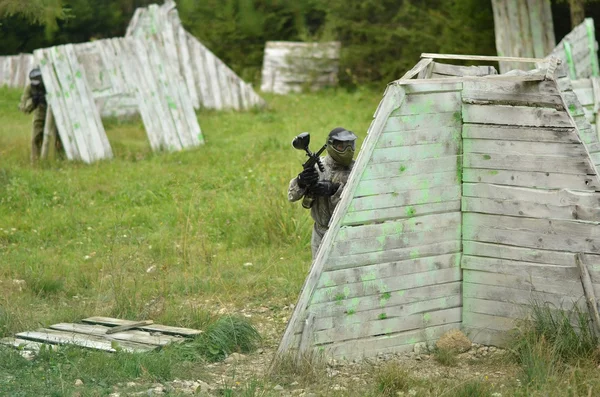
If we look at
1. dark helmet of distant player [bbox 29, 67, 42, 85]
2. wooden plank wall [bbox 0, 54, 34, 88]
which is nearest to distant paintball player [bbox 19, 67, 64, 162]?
dark helmet of distant player [bbox 29, 67, 42, 85]

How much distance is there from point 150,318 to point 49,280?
1.33 metres

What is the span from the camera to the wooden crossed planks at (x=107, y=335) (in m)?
5.84

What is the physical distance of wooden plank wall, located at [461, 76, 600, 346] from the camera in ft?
18.1

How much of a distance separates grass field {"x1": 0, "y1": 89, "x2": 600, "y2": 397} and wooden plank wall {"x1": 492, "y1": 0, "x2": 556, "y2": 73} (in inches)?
110

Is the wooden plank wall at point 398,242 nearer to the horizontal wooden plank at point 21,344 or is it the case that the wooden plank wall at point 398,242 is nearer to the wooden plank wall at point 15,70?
the horizontal wooden plank at point 21,344

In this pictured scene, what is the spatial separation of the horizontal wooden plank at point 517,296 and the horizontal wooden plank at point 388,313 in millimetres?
104

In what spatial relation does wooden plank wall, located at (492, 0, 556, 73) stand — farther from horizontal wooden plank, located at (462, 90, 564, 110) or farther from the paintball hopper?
the paintball hopper

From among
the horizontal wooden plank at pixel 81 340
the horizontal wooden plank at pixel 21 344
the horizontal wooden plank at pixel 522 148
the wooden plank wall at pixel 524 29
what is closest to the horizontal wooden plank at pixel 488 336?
the horizontal wooden plank at pixel 522 148

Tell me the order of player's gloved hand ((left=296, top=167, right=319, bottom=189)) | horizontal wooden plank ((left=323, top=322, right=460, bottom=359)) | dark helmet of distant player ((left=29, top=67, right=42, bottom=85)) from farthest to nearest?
dark helmet of distant player ((left=29, top=67, right=42, bottom=85)) < player's gloved hand ((left=296, top=167, right=319, bottom=189)) < horizontal wooden plank ((left=323, top=322, right=460, bottom=359))

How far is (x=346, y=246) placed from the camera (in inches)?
216

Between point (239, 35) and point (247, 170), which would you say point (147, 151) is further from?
point (239, 35)

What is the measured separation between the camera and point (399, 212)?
5.65 m

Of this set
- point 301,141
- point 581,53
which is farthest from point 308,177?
point 581,53

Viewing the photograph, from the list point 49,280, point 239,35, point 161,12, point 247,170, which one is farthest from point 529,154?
point 239,35
